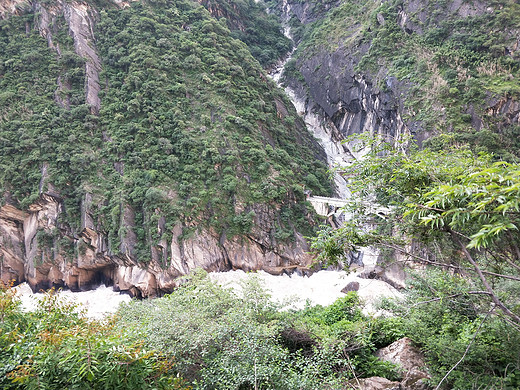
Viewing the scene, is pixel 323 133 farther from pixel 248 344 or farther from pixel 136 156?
pixel 248 344

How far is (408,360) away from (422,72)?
2358 cm

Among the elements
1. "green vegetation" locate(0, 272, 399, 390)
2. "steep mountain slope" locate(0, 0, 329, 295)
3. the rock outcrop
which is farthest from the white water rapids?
"green vegetation" locate(0, 272, 399, 390)

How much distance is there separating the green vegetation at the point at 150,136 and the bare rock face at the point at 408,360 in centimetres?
1349

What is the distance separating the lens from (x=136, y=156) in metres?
20.9

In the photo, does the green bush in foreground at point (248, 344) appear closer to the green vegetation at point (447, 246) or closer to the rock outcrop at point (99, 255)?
the green vegetation at point (447, 246)

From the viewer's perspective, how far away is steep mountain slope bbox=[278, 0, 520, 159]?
19953 millimetres

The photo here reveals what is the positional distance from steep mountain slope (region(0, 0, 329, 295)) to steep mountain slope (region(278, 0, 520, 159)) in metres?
6.40

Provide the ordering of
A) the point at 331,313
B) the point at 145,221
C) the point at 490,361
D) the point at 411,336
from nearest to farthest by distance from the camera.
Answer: the point at 490,361
the point at 411,336
the point at 331,313
the point at 145,221

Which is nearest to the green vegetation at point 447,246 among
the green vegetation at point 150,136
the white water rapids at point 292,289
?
the white water rapids at point 292,289

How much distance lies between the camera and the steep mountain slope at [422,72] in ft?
65.5

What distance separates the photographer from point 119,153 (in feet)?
70.6

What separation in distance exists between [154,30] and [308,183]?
19440 mm

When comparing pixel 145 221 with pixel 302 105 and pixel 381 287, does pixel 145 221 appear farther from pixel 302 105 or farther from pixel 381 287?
pixel 302 105

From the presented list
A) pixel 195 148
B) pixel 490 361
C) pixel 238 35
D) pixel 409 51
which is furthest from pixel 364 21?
pixel 490 361
